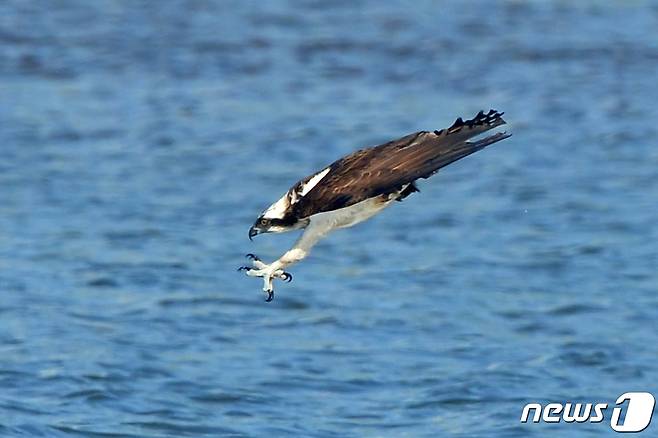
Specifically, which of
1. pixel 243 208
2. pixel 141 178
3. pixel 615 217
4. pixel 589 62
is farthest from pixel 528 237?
pixel 589 62

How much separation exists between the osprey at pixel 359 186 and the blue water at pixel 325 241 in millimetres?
2611

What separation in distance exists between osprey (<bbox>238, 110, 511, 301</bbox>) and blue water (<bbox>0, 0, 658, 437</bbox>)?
8.57ft

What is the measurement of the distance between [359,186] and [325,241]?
6222 mm

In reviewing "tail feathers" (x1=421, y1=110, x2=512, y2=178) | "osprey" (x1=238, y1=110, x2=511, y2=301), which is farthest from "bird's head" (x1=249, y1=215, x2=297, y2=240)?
"tail feathers" (x1=421, y1=110, x2=512, y2=178)

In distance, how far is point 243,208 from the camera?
13.0 m

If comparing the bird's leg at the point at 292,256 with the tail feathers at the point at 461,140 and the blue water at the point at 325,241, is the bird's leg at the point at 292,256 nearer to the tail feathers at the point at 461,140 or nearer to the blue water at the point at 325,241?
the tail feathers at the point at 461,140

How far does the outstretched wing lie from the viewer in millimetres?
6254

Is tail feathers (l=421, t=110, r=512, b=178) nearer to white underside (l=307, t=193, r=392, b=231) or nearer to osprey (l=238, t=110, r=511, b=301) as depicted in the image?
osprey (l=238, t=110, r=511, b=301)

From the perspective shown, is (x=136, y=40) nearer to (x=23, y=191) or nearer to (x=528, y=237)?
(x=23, y=191)

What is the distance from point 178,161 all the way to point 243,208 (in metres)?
1.34

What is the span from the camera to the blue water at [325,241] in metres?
9.49

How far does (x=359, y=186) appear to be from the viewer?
632 centimetres

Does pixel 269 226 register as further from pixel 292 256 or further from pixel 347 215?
pixel 347 215

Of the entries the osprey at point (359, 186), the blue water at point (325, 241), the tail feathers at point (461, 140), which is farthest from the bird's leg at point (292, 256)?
the blue water at point (325, 241)
